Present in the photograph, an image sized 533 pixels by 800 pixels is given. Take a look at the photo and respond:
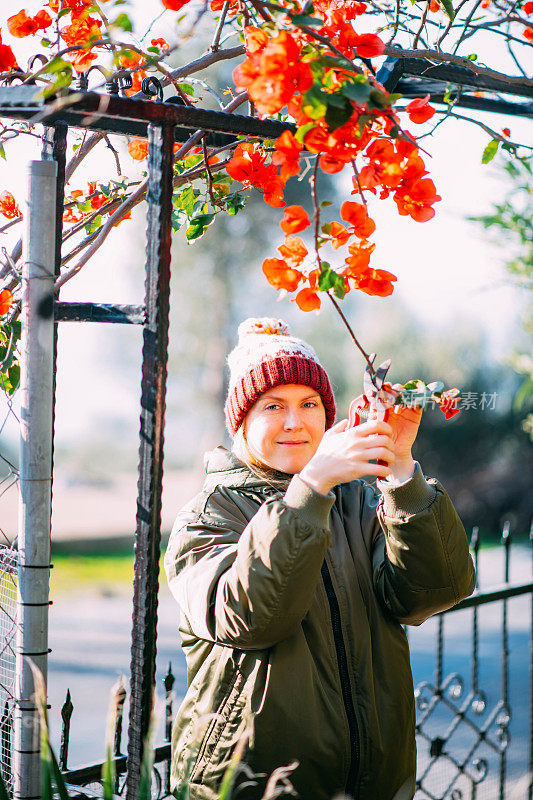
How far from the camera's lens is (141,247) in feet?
45.6

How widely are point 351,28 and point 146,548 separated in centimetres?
93

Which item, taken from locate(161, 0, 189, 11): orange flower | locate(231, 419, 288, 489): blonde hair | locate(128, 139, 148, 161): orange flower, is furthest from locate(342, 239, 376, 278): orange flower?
locate(128, 139, 148, 161): orange flower

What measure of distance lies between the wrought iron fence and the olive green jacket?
174 millimetres

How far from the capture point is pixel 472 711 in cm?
→ 506

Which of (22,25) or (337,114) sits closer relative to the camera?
(337,114)

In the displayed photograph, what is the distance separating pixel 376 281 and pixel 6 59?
0.83 m

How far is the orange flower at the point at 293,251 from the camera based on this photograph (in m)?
1.20

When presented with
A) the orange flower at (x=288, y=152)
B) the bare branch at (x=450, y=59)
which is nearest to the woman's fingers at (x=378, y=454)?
the orange flower at (x=288, y=152)

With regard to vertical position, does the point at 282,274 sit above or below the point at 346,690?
above

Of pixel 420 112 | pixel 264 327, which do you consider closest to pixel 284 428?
pixel 264 327

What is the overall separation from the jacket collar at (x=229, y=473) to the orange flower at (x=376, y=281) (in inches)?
19.7

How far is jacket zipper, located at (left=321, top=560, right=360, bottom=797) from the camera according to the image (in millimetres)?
1412

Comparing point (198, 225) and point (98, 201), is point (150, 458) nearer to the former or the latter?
point (198, 225)

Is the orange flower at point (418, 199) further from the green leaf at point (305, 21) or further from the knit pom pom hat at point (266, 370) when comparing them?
the knit pom pom hat at point (266, 370)
